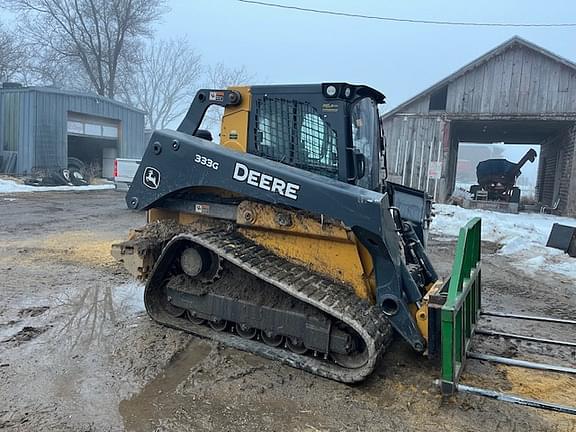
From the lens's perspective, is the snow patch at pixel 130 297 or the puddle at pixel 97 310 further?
the snow patch at pixel 130 297

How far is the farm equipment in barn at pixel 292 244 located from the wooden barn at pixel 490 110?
488 inches

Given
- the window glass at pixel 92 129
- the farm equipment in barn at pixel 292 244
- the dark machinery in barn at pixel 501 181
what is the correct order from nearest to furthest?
the farm equipment in barn at pixel 292 244 → the dark machinery in barn at pixel 501 181 → the window glass at pixel 92 129

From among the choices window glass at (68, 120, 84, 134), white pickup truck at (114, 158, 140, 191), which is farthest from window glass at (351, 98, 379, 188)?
window glass at (68, 120, 84, 134)

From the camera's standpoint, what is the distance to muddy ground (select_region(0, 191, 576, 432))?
281 cm

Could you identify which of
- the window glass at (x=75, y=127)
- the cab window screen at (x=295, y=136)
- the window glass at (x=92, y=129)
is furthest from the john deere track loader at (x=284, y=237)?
the window glass at (x=92, y=129)

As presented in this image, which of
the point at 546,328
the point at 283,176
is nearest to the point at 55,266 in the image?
the point at 283,176

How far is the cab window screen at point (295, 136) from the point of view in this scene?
3.84 meters

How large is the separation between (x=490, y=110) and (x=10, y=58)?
31583 millimetres

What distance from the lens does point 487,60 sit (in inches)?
642

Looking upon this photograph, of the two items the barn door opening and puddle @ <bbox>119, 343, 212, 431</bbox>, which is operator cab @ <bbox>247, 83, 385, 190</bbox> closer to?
puddle @ <bbox>119, 343, 212, 431</bbox>

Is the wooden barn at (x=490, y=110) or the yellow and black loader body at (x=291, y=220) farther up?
the wooden barn at (x=490, y=110)

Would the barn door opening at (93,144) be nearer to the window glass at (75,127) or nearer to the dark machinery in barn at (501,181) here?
the window glass at (75,127)

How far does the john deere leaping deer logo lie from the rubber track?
562mm

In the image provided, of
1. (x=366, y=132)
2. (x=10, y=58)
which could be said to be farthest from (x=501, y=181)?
(x=10, y=58)
